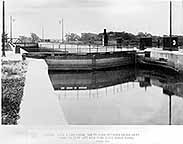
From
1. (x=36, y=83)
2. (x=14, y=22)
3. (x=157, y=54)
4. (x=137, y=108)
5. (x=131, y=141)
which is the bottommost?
(x=131, y=141)

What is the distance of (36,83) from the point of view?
9.23ft

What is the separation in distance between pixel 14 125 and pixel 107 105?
2.35ft

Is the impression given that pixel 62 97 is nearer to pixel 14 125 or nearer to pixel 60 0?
pixel 14 125

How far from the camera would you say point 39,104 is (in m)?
2.80

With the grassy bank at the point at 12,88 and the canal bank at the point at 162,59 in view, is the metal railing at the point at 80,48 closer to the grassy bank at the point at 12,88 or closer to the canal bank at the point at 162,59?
the canal bank at the point at 162,59

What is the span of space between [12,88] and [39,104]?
0.25m

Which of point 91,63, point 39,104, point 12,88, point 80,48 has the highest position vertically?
point 80,48

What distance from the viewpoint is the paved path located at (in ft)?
9.09

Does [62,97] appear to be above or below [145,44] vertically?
below

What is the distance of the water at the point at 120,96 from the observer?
Answer: 281cm

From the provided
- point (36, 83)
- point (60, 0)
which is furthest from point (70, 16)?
point (36, 83)

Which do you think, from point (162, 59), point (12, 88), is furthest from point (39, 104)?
point (162, 59)

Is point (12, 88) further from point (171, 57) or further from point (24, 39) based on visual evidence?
point (171, 57)

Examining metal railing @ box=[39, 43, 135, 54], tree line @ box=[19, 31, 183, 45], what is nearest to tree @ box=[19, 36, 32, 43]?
tree line @ box=[19, 31, 183, 45]
